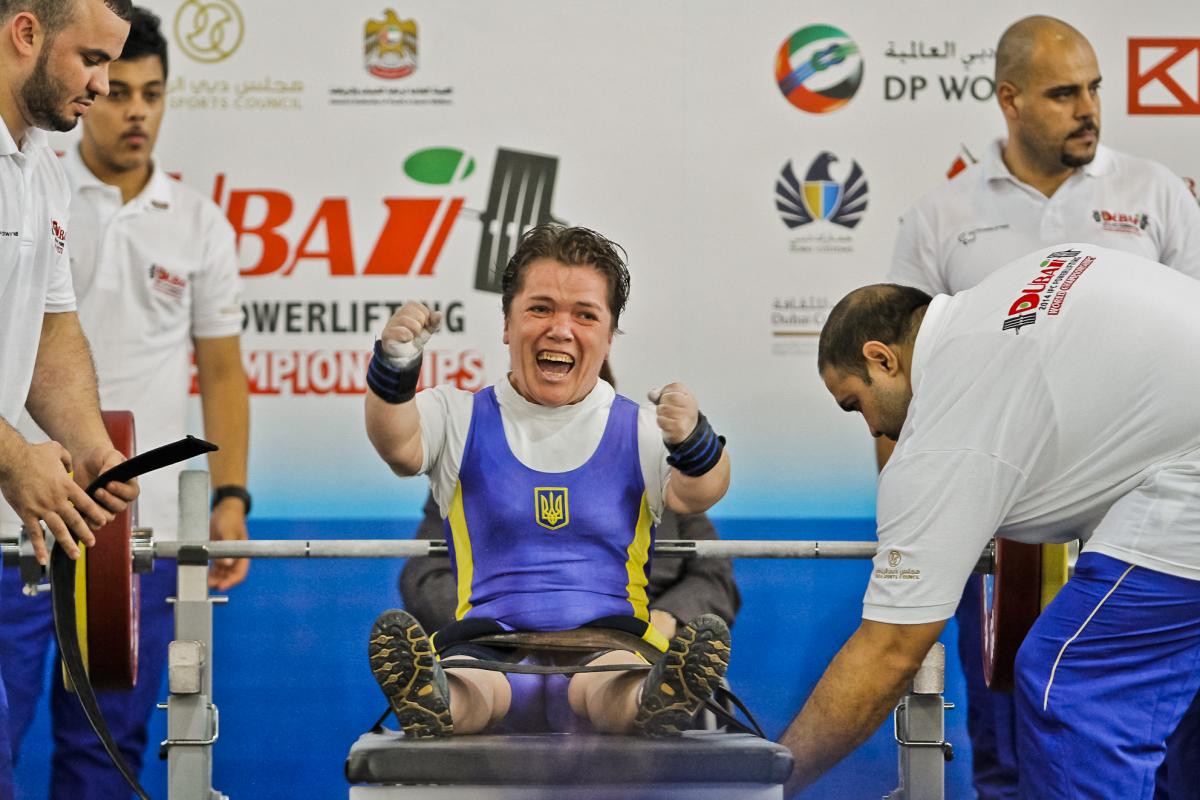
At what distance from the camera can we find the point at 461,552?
8.29 ft

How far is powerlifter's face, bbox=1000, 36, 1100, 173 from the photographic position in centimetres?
339

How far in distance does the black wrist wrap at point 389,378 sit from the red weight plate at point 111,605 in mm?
496

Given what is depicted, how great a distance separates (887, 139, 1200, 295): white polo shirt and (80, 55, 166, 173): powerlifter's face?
1.71m

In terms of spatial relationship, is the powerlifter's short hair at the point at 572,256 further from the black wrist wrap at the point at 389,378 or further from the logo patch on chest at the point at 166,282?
the logo patch on chest at the point at 166,282

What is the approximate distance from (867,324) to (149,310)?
5.88 ft

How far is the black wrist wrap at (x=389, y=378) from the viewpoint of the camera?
231 centimetres

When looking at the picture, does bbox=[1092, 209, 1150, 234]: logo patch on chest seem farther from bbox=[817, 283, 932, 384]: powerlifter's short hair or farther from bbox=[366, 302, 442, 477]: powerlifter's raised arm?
bbox=[366, 302, 442, 477]: powerlifter's raised arm

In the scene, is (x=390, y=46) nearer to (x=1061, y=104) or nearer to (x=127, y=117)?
(x=127, y=117)

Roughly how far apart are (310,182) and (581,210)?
2.25ft

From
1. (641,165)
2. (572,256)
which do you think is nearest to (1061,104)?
(641,165)

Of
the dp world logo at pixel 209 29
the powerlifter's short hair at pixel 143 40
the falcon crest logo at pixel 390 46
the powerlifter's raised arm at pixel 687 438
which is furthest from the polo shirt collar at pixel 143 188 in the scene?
the powerlifter's raised arm at pixel 687 438

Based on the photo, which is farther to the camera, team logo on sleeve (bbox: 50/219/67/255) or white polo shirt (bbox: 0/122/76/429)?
team logo on sleeve (bbox: 50/219/67/255)

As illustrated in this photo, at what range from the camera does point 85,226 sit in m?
3.40

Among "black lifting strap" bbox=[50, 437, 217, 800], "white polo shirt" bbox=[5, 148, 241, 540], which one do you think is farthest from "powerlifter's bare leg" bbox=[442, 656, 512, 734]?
"white polo shirt" bbox=[5, 148, 241, 540]
